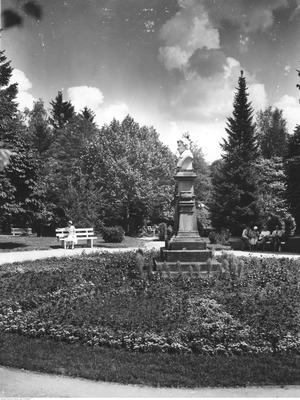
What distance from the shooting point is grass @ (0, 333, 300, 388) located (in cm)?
607

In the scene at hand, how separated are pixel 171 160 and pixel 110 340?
40528 millimetres

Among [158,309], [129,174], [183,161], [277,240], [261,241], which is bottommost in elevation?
[158,309]

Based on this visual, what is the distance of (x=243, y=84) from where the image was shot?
46.9 metres

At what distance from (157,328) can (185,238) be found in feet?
21.4

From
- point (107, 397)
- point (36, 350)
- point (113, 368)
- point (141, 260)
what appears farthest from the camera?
point (141, 260)

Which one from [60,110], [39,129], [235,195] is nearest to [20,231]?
[235,195]

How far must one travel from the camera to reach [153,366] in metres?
6.48

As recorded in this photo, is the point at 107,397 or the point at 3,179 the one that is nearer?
the point at 107,397

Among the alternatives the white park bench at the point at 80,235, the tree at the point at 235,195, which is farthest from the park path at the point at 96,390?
the tree at the point at 235,195

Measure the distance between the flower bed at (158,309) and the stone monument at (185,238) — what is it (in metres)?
1.06

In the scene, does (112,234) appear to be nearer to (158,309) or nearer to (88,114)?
(158,309)

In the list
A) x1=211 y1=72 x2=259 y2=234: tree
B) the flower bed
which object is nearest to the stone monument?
Answer: the flower bed

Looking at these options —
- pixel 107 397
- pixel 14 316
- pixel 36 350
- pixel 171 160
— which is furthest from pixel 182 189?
pixel 171 160

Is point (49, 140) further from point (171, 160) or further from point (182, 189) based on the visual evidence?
point (182, 189)
